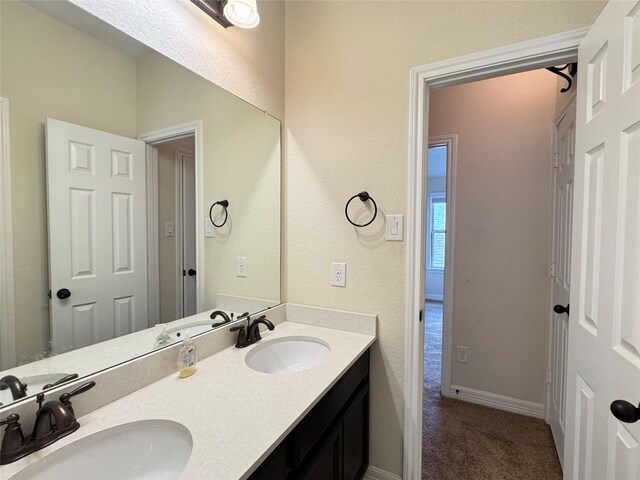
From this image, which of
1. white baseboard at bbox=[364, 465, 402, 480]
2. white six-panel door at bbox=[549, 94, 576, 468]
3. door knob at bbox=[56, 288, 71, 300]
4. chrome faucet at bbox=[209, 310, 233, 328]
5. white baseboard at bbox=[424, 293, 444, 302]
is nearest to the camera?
door knob at bbox=[56, 288, 71, 300]

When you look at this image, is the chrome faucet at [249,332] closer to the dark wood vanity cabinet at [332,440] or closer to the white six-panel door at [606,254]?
the dark wood vanity cabinet at [332,440]

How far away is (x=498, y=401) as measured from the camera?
2.27 metres

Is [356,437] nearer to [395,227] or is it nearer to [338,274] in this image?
[338,274]

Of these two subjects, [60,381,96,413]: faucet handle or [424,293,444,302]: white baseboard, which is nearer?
[60,381,96,413]: faucet handle

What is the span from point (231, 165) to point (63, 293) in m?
0.89

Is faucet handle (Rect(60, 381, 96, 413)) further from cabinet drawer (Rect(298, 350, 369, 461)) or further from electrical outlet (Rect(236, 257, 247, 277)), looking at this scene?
electrical outlet (Rect(236, 257, 247, 277))

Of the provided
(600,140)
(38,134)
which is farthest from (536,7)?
(38,134)

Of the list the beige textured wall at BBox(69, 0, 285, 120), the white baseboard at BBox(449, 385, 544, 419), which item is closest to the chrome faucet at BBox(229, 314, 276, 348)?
the beige textured wall at BBox(69, 0, 285, 120)

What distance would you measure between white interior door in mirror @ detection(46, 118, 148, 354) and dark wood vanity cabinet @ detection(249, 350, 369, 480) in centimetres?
67

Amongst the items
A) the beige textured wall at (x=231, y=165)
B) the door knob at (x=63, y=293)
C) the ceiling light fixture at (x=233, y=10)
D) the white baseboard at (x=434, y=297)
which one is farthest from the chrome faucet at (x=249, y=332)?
the white baseboard at (x=434, y=297)

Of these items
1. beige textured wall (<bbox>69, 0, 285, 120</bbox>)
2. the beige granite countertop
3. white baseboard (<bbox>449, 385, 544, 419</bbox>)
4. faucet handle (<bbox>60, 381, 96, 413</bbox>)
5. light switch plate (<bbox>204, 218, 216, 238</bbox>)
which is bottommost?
white baseboard (<bbox>449, 385, 544, 419</bbox>)

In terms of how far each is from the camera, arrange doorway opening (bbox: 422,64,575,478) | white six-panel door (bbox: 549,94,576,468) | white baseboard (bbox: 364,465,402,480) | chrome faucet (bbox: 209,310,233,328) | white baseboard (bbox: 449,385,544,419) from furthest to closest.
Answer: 1. white baseboard (bbox: 449,385,544,419)
2. doorway opening (bbox: 422,64,575,478)
3. white six-panel door (bbox: 549,94,576,468)
4. white baseboard (bbox: 364,465,402,480)
5. chrome faucet (bbox: 209,310,233,328)

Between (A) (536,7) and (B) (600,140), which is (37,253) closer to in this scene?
(B) (600,140)

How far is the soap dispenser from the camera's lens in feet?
3.69
